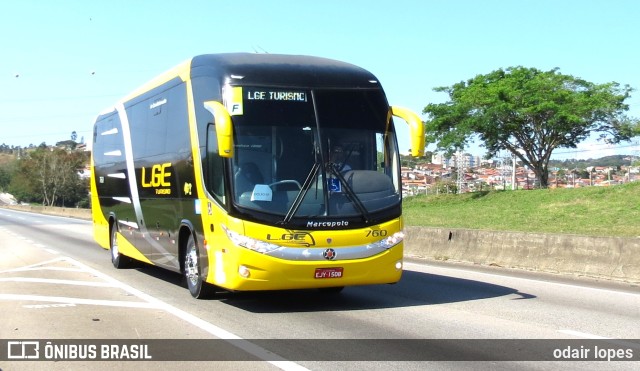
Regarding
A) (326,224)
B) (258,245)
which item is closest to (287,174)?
(326,224)

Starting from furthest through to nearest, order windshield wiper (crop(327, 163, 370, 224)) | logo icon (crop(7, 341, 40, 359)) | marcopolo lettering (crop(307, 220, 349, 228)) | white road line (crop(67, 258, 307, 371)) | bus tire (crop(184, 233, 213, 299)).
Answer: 1. bus tire (crop(184, 233, 213, 299))
2. windshield wiper (crop(327, 163, 370, 224))
3. marcopolo lettering (crop(307, 220, 349, 228))
4. logo icon (crop(7, 341, 40, 359))
5. white road line (crop(67, 258, 307, 371))

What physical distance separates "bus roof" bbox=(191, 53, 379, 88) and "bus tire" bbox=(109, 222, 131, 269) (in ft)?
22.4

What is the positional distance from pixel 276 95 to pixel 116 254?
833cm

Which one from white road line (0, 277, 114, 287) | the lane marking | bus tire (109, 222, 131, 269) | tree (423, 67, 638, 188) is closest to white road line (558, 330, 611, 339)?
the lane marking

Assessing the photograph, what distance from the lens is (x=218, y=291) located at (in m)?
12.8

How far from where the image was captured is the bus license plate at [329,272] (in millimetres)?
10633

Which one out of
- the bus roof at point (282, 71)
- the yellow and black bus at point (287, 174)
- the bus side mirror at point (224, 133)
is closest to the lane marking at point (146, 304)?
the yellow and black bus at point (287, 174)

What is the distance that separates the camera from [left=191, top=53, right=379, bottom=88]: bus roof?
11.2m

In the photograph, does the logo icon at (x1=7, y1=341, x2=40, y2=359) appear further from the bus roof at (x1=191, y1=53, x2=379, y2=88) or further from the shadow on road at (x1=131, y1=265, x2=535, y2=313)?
the bus roof at (x1=191, y1=53, x2=379, y2=88)

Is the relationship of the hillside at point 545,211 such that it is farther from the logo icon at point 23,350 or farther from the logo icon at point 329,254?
the logo icon at point 23,350

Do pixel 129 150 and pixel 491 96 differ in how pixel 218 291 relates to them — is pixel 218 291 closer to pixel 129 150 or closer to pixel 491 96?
pixel 129 150

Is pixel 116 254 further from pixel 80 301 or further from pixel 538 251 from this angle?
pixel 538 251

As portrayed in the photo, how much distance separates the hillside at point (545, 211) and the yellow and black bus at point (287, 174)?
19.3 m

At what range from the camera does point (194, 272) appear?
12297mm
